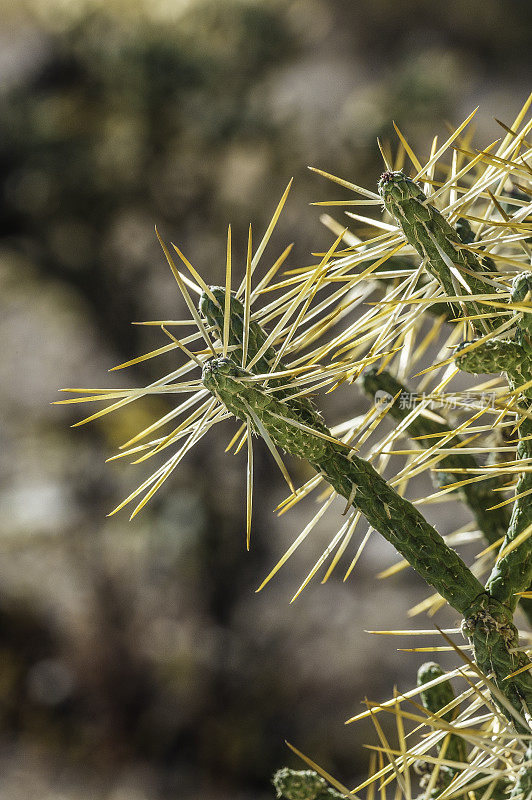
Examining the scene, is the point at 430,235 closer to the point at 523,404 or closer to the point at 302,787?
the point at 523,404

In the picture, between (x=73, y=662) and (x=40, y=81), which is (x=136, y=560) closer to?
(x=73, y=662)

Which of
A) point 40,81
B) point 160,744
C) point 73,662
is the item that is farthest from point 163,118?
point 160,744

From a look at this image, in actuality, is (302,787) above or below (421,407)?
below

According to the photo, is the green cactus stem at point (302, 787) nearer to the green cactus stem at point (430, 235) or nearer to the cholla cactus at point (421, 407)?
the cholla cactus at point (421, 407)

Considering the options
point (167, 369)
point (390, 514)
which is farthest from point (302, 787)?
point (167, 369)

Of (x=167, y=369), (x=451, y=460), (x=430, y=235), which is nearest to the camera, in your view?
(x=430, y=235)

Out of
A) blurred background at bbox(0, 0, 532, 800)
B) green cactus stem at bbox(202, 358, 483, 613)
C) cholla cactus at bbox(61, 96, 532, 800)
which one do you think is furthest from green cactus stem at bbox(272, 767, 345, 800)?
blurred background at bbox(0, 0, 532, 800)
